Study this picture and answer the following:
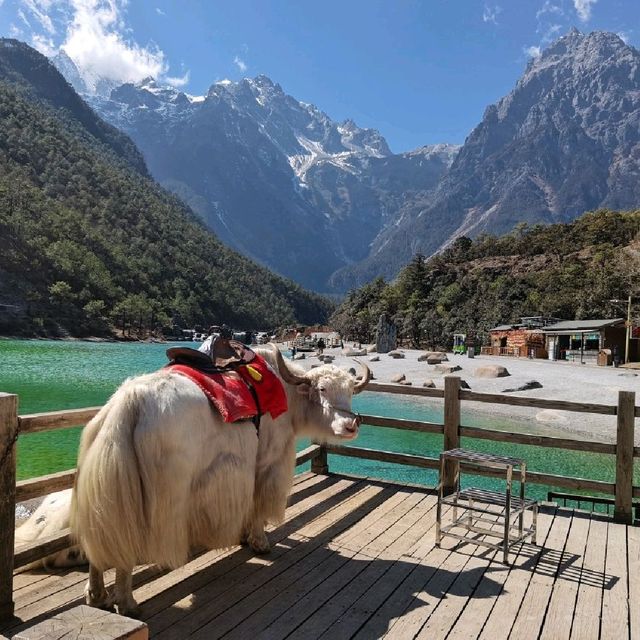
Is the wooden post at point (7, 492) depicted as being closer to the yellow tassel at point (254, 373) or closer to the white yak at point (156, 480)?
the white yak at point (156, 480)

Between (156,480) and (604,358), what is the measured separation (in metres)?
35.8

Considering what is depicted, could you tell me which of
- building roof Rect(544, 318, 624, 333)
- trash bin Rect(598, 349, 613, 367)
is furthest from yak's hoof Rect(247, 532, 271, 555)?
building roof Rect(544, 318, 624, 333)

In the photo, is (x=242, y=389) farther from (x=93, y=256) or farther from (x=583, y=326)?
(x=93, y=256)

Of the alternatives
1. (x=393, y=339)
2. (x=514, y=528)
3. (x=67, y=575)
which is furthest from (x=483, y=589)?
(x=393, y=339)

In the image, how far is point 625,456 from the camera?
423 centimetres

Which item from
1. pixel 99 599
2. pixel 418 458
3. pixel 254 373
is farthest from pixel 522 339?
pixel 99 599

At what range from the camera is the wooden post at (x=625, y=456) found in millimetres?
4195

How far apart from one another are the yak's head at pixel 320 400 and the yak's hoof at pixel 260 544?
70cm

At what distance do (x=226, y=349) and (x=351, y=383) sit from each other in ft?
3.02

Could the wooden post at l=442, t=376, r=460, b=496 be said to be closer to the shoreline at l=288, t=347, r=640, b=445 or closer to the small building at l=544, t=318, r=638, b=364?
the shoreline at l=288, t=347, r=640, b=445

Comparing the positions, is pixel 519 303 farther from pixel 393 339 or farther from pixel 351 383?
pixel 351 383

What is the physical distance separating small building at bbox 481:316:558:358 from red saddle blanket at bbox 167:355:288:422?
41.4m

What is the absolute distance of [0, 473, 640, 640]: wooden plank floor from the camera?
263cm

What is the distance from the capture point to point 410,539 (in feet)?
12.6
